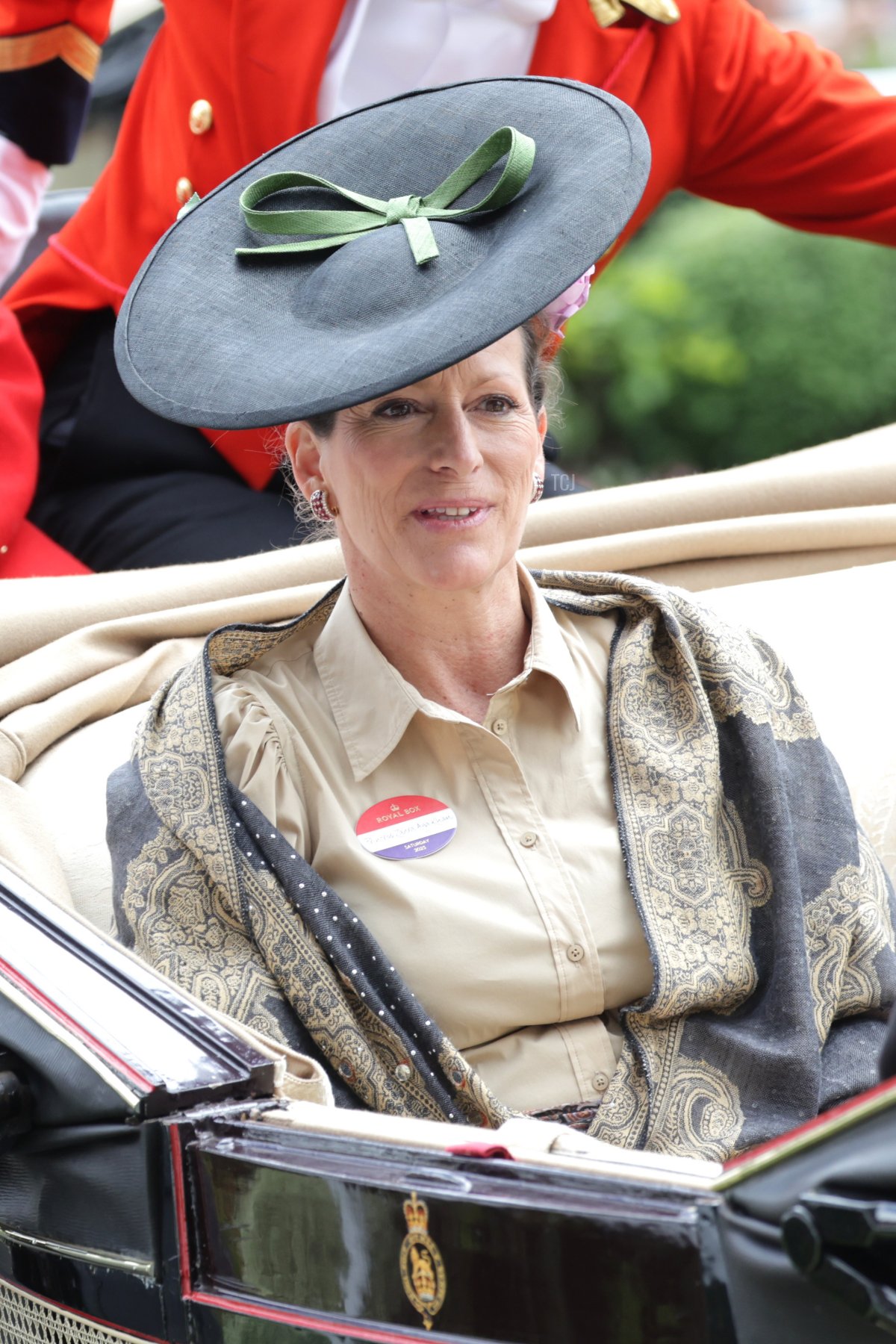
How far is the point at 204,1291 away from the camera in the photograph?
3.44 feet

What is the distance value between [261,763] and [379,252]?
491mm

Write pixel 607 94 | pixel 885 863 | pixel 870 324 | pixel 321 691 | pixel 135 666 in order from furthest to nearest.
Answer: pixel 870 324 → pixel 135 666 → pixel 885 863 → pixel 321 691 → pixel 607 94

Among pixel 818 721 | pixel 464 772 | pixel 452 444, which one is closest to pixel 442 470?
pixel 452 444

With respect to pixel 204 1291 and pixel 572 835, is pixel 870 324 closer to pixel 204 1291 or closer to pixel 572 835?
pixel 572 835

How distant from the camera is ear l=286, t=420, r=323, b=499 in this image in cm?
168

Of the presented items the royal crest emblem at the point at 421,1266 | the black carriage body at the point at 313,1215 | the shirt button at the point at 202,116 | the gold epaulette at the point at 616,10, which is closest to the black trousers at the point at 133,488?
the shirt button at the point at 202,116

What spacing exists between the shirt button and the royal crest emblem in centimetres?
194

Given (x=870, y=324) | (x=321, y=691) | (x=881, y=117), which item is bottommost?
(x=870, y=324)

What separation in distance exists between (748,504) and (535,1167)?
5.53 ft

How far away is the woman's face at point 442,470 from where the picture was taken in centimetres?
156

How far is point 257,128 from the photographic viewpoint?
248 cm

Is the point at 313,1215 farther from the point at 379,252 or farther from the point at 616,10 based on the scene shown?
the point at 616,10

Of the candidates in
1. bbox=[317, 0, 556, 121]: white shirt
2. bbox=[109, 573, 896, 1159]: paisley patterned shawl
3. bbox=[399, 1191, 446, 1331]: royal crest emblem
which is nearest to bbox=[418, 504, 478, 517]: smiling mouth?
bbox=[109, 573, 896, 1159]: paisley patterned shawl

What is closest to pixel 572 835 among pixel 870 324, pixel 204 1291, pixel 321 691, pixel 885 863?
pixel 321 691
